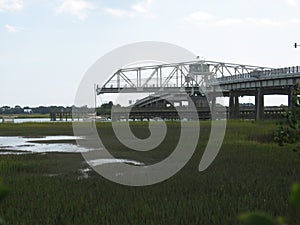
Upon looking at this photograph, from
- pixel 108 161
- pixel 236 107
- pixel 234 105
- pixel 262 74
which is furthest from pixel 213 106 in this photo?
pixel 108 161

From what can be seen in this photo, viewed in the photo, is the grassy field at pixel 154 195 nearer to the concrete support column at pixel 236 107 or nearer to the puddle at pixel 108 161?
the puddle at pixel 108 161

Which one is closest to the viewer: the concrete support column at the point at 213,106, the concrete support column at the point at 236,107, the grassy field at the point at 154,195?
the grassy field at the point at 154,195

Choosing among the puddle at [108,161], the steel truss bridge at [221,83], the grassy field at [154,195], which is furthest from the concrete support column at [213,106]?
the grassy field at [154,195]

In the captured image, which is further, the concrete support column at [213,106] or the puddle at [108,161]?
the concrete support column at [213,106]

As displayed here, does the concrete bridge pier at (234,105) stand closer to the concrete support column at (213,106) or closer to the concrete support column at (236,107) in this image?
the concrete support column at (236,107)

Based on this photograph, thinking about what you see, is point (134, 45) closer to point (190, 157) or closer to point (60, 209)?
point (190, 157)

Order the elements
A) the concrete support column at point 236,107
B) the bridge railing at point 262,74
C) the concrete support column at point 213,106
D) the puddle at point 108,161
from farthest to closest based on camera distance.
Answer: the concrete support column at point 236,107, the concrete support column at point 213,106, the bridge railing at point 262,74, the puddle at point 108,161

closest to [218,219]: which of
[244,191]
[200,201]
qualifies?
[200,201]

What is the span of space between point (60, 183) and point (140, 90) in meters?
127

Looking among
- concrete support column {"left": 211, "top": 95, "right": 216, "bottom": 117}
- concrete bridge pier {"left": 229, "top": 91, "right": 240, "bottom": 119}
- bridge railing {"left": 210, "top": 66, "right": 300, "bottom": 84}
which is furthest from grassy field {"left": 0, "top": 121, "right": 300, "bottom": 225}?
concrete bridge pier {"left": 229, "top": 91, "right": 240, "bottom": 119}

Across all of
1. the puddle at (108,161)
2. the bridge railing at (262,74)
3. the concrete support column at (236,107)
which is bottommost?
the puddle at (108,161)

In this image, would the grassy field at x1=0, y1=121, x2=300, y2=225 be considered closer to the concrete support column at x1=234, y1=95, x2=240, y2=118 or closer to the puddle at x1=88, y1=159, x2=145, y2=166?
the puddle at x1=88, y1=159, x2=145, y2=166

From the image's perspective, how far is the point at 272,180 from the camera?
13883 mm

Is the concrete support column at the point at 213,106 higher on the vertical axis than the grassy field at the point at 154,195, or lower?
higher
